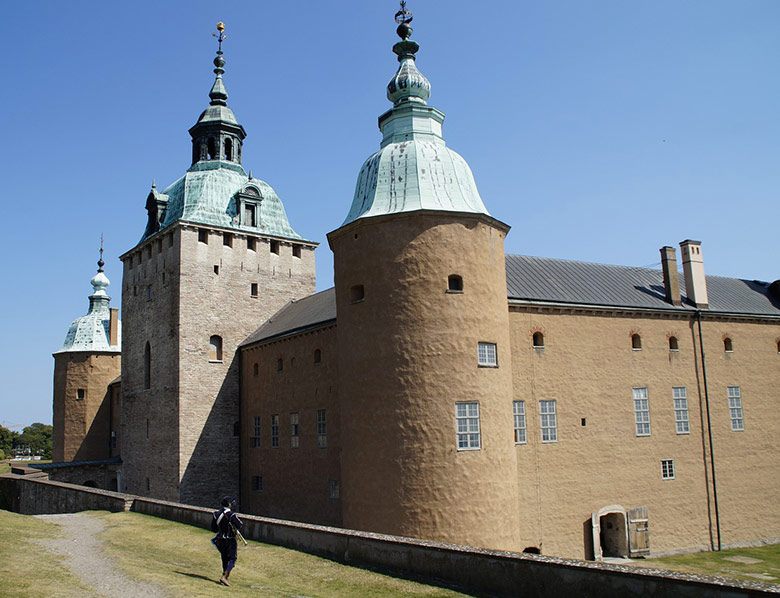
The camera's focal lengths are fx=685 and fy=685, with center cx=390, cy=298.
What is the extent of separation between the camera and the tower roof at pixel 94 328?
4816 cm

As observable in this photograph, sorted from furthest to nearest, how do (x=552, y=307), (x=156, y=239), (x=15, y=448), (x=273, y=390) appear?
(x=15, y=448) → (x=156, y=239) → (x=273, y=390) → (x=552, y=307)

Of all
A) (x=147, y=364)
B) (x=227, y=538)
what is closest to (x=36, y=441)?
(x=147, y=364)

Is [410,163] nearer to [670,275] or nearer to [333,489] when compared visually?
[333,489]

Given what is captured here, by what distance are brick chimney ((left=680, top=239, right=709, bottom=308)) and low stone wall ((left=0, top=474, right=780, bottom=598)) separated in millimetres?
21016

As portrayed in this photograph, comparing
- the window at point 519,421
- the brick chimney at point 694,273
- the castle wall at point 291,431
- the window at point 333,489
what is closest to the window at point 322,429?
the castle wall at point 291,431

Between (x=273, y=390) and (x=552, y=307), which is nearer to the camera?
(x=552, y=307)

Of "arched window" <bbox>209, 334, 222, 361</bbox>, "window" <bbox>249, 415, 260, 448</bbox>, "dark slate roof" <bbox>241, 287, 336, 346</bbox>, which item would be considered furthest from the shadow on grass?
"arched window" <bbox>209, 334, 222, 361</bbox>

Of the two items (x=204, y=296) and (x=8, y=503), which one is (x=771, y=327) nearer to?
(x=204, y=296)

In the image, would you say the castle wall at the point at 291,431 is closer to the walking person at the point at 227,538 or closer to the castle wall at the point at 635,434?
the castle wall at the point at 635,434

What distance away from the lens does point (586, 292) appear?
90.0 feet

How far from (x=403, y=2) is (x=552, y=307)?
12.4 m

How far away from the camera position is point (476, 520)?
63.5 ft

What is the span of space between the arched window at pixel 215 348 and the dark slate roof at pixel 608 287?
14.9m

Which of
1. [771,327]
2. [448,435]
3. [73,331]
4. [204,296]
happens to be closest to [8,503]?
[204,296]
